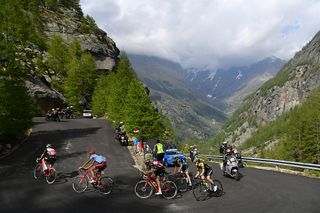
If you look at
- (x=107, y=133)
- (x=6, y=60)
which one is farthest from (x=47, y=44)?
(x=6, y=60)

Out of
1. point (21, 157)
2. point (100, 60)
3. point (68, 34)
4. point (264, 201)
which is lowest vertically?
point (264, 201)

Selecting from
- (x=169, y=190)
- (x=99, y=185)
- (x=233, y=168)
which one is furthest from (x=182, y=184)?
(x=99, y=185)

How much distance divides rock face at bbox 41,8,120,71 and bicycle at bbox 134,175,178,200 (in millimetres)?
72499

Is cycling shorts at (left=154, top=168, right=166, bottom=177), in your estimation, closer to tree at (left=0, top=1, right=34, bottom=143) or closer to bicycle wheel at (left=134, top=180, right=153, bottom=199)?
bicycle wheel at (left=134, top=180, right=153, bottom=199)

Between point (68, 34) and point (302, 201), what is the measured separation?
3426 inches

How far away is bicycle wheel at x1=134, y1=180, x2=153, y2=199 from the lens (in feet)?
51.9

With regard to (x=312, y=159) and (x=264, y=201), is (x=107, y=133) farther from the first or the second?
(x=312, y=159)

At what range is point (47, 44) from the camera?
8412cm

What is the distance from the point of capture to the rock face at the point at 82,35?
8862cm

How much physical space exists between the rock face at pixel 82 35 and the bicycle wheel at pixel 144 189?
72459mm

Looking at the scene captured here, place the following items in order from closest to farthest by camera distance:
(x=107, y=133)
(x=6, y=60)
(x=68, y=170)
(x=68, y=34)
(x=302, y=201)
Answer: (x=302, y=201)
(x=68, y=170)
(x=6, y=60)
(x=107, y=133)
(x=68, y=34)

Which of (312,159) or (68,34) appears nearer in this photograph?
(312,159)

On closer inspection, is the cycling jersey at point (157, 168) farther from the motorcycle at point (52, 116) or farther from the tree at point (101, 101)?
the tree at point (101, 101)

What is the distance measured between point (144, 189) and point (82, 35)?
8273 centimetres
